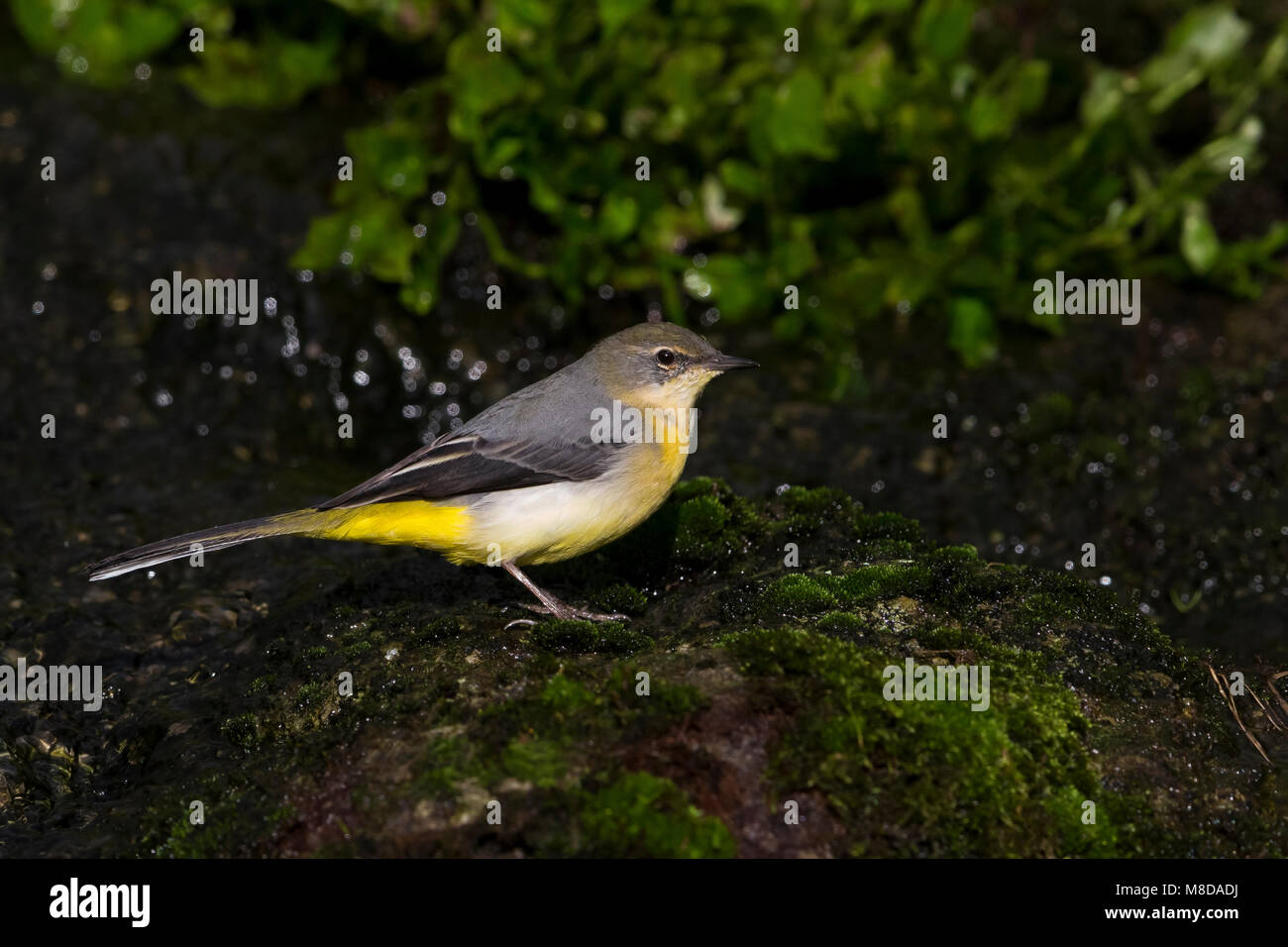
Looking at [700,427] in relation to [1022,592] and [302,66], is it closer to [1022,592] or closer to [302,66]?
[1022,592]

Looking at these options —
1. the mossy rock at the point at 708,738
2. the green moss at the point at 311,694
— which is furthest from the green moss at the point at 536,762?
the green moss at the point at 311,694

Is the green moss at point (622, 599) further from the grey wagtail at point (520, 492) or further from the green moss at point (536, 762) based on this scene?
the green moss at point (536, 762)

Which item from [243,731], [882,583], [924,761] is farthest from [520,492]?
[924,761]

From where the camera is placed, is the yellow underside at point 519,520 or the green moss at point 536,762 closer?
the green moss at point 536,762

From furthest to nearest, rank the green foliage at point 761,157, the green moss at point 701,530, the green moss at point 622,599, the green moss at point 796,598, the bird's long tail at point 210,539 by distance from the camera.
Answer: the green foliage at point 761,157, the green moss at point 701,530, the green moss at point 622,599, the bird's long tail at point 210,539, the green moss at point 796,598

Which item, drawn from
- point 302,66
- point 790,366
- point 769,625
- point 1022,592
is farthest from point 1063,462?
point 302,66

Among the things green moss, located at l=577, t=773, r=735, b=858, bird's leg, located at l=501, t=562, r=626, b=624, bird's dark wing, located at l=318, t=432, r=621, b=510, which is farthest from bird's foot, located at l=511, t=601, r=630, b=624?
green moss, located at l=577, t=773, r=735, b=858

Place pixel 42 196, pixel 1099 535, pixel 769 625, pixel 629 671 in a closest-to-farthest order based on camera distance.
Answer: pixel 629 671 → pixel 769 625 → pixel 1099 535 → pixel 42 196
